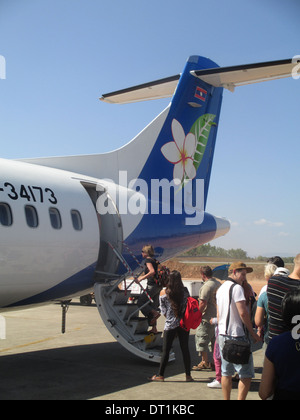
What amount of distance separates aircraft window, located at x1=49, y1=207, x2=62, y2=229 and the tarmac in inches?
88.0

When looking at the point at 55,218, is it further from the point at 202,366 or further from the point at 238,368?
the point at 238,368

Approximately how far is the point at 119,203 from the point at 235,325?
3.98 metres

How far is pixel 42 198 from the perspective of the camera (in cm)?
698

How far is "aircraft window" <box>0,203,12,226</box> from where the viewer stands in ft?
20.4

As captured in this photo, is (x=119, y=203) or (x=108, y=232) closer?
(x=108, y=232)

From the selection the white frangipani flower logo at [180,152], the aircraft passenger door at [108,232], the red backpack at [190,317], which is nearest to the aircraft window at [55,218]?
the aircraft passenger door at [108,232]

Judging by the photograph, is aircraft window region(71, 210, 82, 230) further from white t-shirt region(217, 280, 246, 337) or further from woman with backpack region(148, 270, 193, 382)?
white t-shirt region(217, 280, 246, 337)

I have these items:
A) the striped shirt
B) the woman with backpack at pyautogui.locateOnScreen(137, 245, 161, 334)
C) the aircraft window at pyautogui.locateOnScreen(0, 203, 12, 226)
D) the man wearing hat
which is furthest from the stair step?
the striped shirt

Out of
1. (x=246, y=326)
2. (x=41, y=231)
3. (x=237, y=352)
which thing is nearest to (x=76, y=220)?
(x=41, y=231)

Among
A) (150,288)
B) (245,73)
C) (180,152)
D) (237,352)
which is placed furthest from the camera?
(180,152)

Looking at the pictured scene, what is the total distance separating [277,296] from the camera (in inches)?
162

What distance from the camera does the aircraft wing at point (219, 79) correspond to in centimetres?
931
